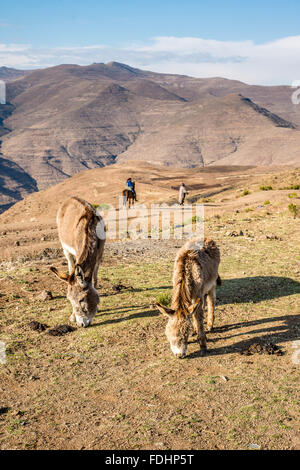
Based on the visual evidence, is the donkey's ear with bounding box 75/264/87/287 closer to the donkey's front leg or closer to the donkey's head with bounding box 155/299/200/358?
the donkey's head with bounding box 155/299/200/358

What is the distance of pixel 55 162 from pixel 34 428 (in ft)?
522

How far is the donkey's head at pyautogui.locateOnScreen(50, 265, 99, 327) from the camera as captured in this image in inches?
338

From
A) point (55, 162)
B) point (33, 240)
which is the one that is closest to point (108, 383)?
point (33, 240)

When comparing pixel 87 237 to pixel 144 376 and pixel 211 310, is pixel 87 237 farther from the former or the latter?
pixel 144 376

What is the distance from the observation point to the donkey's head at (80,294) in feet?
28.2

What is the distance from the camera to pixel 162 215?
92.3 ft

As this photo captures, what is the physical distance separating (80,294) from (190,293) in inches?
93.3

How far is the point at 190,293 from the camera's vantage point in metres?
7.70

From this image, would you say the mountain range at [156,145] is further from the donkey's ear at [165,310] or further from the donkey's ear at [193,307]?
the donkey's ear at [193,307]

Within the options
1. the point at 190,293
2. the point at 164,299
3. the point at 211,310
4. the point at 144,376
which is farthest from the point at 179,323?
the point at 164,299

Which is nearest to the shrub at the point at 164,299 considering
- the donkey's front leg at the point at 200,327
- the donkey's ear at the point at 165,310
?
the donkey's front leg at the point at 200,327
